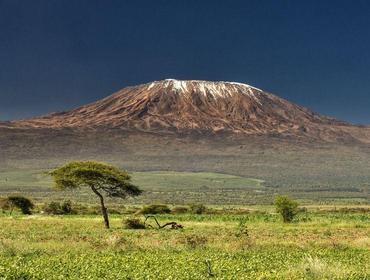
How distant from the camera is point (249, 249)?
29516mm

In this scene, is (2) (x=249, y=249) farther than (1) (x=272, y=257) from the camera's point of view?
Yes

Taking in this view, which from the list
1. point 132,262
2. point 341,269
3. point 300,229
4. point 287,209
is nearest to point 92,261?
point 132,262

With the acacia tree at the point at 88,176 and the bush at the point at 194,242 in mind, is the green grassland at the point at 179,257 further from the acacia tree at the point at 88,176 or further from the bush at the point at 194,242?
the acacia tree at the point at 88,176

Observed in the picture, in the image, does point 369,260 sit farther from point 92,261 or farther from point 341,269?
point 92,261

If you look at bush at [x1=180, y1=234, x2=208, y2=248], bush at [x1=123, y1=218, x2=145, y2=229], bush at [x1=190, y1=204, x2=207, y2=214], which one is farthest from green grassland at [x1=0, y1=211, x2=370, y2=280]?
bush at [x1=190, y1=204, x2=207, y2=214]

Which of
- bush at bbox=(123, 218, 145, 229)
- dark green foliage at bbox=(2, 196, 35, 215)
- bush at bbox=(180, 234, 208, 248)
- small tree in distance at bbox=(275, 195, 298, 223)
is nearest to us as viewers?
bush at bbox=(180, 234, 208, 248)

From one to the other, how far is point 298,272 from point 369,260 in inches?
276

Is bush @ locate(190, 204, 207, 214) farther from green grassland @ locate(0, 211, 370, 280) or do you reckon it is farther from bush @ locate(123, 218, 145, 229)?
green grassland @ locate(0, 211, 370, 280)

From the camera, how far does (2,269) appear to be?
19312mm

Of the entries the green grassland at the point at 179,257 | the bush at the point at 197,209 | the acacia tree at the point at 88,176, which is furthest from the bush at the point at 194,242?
the bush at the point at 197,209

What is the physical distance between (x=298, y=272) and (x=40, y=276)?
9.04 m

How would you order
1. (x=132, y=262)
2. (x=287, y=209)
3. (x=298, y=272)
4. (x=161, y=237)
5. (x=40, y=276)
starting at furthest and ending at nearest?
(x=287, y=209) → (x=161, y=237) → (x=132, y=262) → (x=298, y=272) → (x=40, y=276)

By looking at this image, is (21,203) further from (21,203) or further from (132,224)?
(132,224)

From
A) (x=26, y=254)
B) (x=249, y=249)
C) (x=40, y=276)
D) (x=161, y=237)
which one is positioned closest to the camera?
(x=40, y=276)
